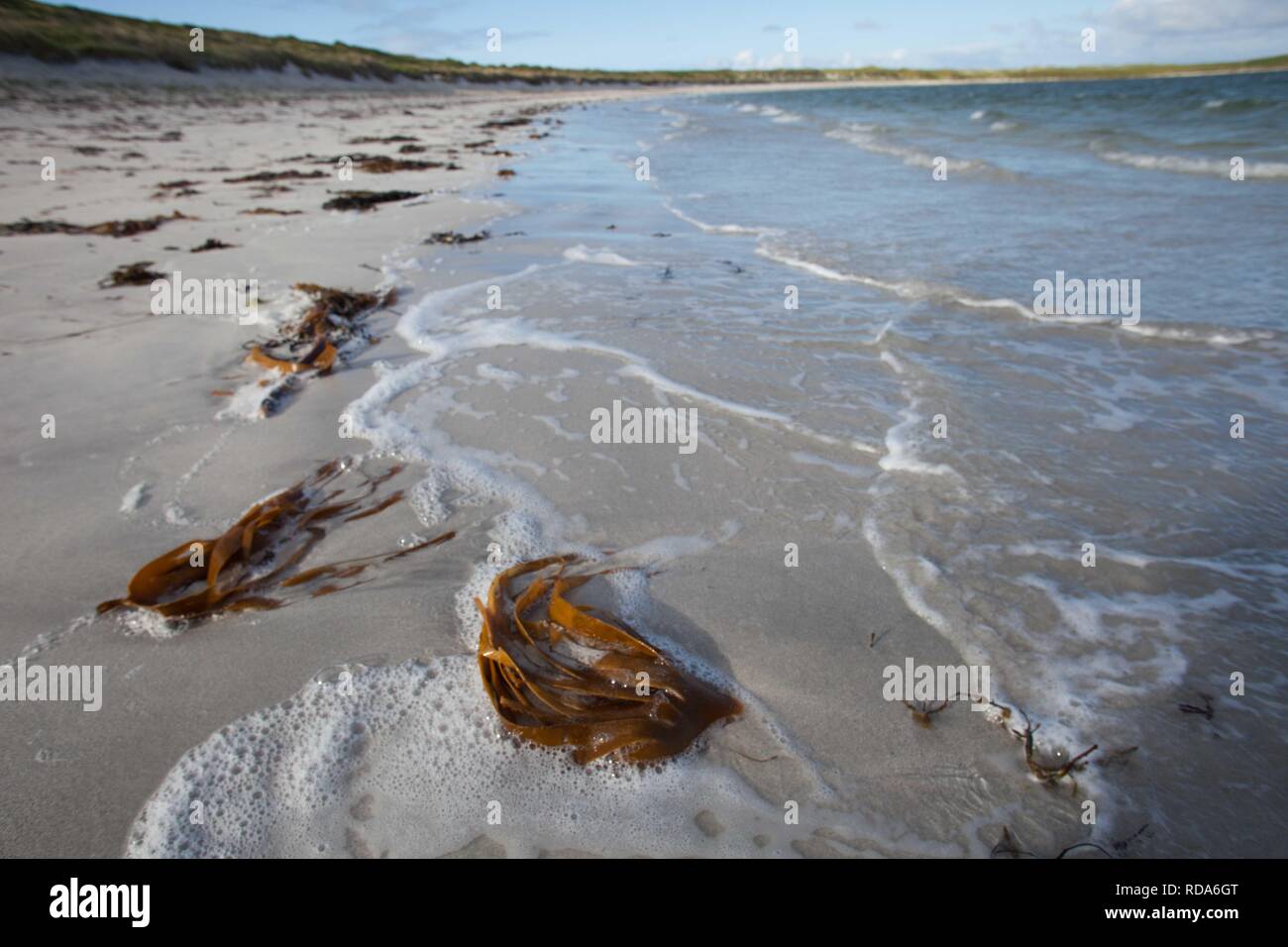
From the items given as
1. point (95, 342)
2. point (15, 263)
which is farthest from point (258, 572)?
A: point (15, 263)

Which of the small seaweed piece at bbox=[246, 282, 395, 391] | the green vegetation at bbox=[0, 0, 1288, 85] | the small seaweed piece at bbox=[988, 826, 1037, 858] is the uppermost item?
the green vegetation at bbox=[0, 0, 1288, 85]

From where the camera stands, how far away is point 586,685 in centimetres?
213

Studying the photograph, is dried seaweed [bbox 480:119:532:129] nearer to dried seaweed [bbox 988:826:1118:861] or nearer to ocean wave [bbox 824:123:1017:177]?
ocean wave [bbox 824:123:1017:177]

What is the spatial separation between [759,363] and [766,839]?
11.3 feet

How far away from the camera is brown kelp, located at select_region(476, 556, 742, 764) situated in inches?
77.6

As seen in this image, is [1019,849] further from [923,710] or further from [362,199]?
[362,199]

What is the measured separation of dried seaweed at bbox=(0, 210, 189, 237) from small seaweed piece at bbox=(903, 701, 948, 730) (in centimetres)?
855

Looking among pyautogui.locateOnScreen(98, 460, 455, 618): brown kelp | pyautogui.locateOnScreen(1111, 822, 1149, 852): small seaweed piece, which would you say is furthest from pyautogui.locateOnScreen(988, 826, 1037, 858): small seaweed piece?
pyautogui.locateOnScreen(98, 460, 455, 618): brown kelp

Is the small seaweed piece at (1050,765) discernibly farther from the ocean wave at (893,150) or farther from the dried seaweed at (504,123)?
the dried seaweed at (504,123)

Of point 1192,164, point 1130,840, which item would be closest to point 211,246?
point 1130,840

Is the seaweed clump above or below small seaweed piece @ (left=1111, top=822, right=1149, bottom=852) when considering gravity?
above

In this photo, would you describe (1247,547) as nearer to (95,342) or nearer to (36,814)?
(36,814)
